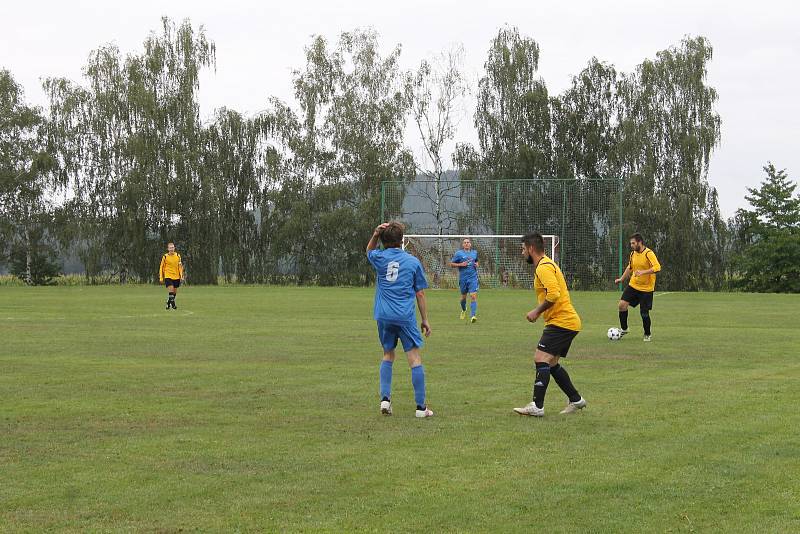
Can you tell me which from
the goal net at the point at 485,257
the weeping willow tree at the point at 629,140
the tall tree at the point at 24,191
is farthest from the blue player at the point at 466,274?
the tall tree at the point at 24,191

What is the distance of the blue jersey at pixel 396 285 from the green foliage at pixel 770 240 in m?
48.1

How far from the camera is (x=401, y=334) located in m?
10.5

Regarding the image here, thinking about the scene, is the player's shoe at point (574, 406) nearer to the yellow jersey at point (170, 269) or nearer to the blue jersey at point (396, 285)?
the blue jersey at point (396, 285)

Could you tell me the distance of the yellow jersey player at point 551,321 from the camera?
10438 millimetres

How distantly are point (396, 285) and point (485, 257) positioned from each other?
126 feet

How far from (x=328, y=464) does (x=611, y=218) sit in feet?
142

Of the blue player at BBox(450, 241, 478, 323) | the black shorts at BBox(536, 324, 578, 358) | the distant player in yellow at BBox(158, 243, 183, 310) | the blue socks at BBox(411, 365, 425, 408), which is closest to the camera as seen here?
the blue socks at BBox(411, 365, 425, 408)

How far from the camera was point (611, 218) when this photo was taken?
1957 inches

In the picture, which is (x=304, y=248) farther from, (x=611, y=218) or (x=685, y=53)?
(x=685, y=53)

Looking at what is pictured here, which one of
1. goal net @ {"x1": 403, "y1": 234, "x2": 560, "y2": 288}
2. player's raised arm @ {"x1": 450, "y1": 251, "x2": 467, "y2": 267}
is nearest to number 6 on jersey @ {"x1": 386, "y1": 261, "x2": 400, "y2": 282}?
player's raised arm @ {"x1": 450, "y1": 251, "x2": 467, "y2": 267}

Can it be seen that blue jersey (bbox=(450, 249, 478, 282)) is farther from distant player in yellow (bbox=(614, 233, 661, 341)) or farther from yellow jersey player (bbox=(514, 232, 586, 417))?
yellow jersey player (bbox=(514, 232, 586, 417))

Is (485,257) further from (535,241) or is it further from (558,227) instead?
(535,241)

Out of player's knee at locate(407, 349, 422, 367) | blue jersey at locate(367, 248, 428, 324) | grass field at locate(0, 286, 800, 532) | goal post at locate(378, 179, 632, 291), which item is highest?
goal post at locate(378, 179, 632, 291)

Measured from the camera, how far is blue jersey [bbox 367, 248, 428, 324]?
10383mm
